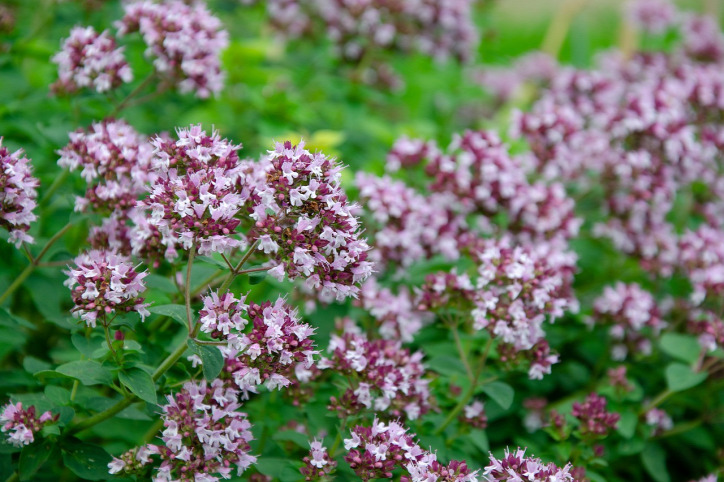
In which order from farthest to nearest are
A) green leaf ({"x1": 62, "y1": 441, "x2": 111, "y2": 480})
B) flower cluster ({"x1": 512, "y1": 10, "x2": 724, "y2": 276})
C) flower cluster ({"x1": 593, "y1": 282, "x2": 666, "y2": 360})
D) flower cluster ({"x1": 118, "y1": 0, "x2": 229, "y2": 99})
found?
flower cluster ({"x1": 512, "y1": 10, "x2": 724, "y2": 276}) → flower cluster ({"x1": 593, "y1": 282, "x2": 666, "y2": 360}) → flower cluster ({"x1": 118, "y1": 0, "x2": 229, "y2": 99}) → green leaf ({"x1": 62, "y1": 441, "x2": 111, "y2": 480})

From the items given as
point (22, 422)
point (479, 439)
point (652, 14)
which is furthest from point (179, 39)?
point (652, 14)

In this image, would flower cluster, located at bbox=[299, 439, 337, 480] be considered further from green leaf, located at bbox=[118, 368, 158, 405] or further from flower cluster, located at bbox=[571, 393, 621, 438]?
flower cluster, located at bbox=[571, 393, 621, 438]

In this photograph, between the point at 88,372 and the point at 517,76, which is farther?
the point at 517,76

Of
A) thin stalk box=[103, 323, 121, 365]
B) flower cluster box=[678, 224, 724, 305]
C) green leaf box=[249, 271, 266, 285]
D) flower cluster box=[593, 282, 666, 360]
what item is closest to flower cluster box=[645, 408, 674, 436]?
flower cluster box=[593, 282, 666, 360]

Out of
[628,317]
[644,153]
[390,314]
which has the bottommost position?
[390,314]

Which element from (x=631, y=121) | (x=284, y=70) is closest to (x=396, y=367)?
(x=631, y=121)

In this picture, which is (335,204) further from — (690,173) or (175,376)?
(690,173)

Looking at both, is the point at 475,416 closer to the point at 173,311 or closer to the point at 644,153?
the point at 173,311
